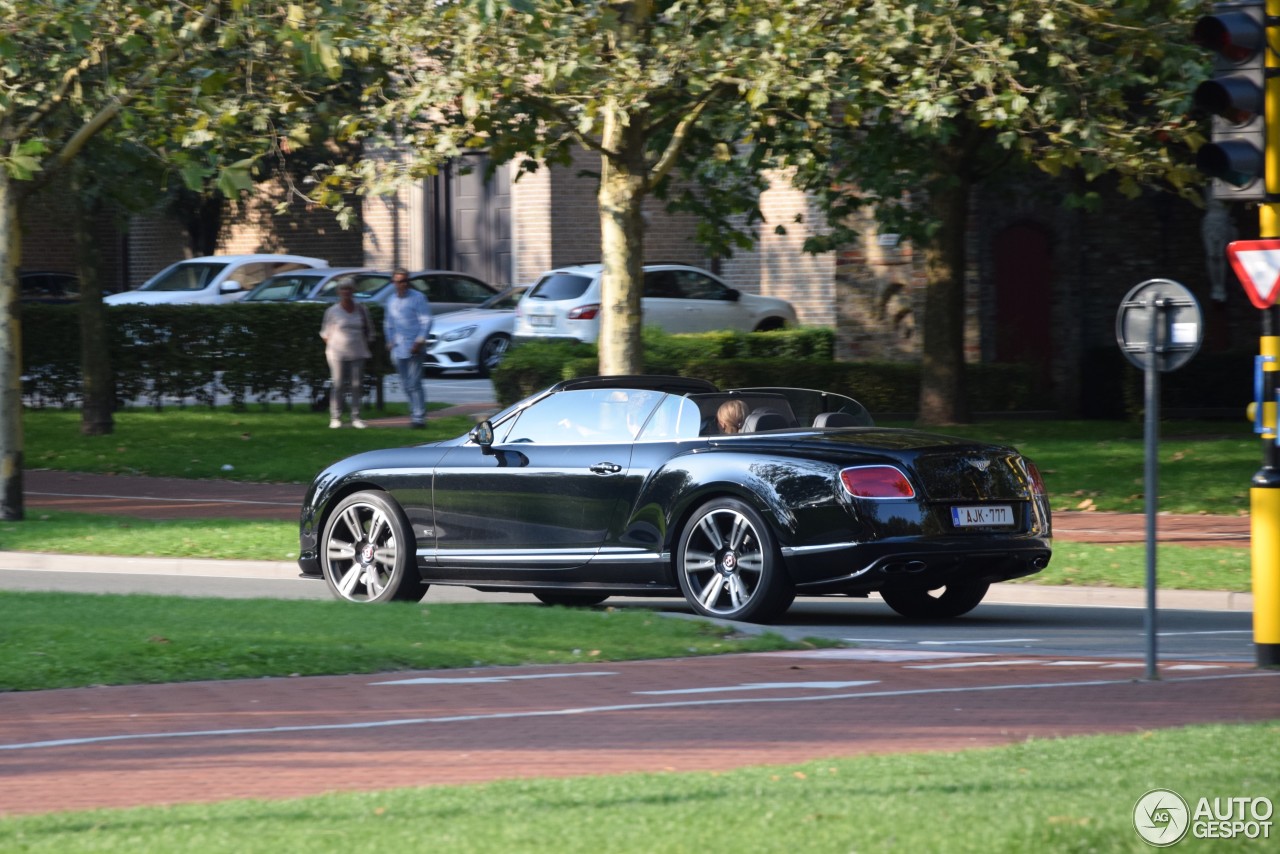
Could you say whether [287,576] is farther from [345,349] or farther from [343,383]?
[343,383]

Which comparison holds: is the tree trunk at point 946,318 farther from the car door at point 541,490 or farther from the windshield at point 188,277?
the windshield at point 188,277

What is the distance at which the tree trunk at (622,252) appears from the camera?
18125mm

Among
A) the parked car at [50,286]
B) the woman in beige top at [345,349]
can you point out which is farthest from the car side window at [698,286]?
the parked car at [50,286]

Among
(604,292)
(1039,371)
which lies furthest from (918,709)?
(1039,371)

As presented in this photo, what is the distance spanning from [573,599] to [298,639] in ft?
10.5

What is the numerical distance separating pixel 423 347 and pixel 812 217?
1293cm

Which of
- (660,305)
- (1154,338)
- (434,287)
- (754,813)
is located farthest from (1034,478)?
(434,287)

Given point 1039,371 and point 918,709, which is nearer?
point 918,709

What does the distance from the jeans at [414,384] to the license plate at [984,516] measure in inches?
530

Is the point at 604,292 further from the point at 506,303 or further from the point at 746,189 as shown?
the point at 506,303

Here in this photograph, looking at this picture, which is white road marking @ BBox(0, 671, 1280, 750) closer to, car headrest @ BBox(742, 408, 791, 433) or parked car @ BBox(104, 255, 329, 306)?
car headrest @ BBox(742, 408, 791, 433)

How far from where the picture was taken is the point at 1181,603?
13008mm

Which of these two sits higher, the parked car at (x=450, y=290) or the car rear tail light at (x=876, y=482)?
the parked car at (x=450, y=290)

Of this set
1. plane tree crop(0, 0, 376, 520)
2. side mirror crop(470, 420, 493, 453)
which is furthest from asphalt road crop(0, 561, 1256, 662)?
plane tree crop(0, 0, 376, 520)
